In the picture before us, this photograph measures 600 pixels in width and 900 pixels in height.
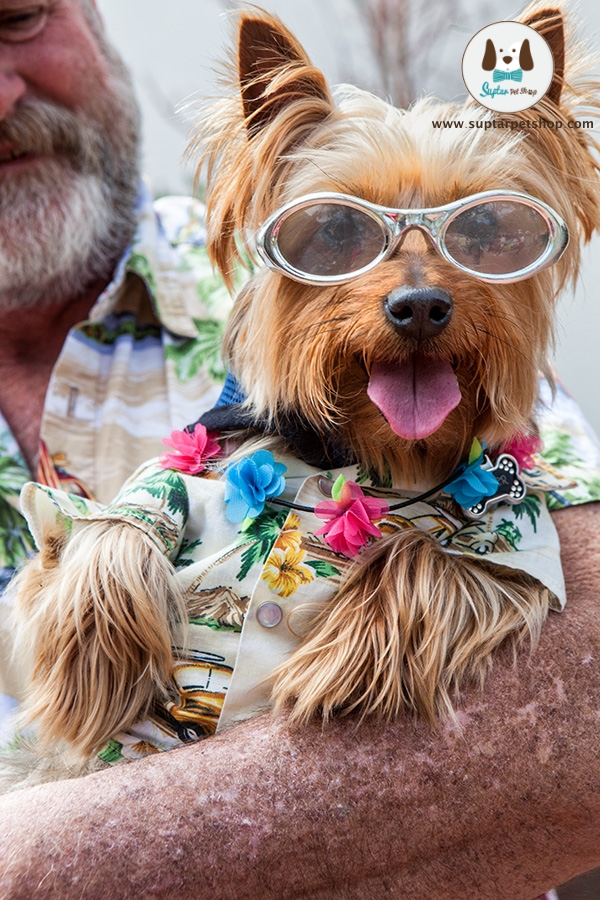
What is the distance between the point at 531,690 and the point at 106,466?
53.4 inches

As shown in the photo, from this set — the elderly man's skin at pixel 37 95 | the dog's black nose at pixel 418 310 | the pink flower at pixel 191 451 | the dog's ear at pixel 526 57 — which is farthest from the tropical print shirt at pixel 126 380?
the dog's ear at pixel 526 57

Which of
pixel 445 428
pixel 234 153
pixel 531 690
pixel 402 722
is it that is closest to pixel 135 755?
pixel 402 722

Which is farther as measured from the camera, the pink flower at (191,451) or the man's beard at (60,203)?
the man's beard at (60,203)

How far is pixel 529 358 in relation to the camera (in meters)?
1.75

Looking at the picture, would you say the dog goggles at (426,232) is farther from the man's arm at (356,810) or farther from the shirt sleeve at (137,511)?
the man's arm at (356,810)

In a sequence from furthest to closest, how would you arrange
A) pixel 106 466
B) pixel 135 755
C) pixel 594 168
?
pixel 106 466 → pixel 594 168 → pixel 135 755

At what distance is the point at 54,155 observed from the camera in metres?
2.71

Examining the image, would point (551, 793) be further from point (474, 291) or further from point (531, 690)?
point (474, 291)

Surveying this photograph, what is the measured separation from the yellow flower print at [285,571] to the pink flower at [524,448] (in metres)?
0.48

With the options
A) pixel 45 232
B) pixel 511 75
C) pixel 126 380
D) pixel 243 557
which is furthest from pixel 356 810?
pixel 45 232

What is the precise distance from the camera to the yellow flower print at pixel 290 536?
66.2 inches

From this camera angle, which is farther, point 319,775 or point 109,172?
point 109,172

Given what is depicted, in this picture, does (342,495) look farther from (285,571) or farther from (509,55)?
(509,55)

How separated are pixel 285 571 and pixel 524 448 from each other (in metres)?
0.58
